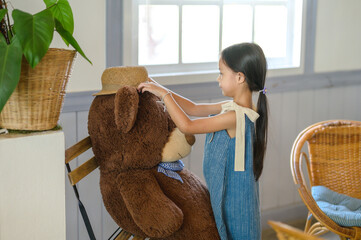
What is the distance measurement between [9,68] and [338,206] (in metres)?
1.62

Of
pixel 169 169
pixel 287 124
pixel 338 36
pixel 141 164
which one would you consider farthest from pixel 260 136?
pixel 338 36

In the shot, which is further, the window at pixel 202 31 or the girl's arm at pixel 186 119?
the window at pixel 202 31

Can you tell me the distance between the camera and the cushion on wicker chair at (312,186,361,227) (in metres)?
2.19

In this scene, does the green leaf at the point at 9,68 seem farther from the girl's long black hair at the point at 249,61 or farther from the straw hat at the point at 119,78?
the girl's long black hair at the point at 249,61

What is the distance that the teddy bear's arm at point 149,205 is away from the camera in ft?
5.44

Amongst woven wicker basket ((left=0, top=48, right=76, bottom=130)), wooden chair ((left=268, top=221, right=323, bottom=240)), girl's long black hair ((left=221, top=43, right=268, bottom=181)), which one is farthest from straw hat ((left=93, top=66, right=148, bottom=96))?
wooden chair ((left=268, top=221, right=323, bottom=240))

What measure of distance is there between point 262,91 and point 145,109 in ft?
1.49

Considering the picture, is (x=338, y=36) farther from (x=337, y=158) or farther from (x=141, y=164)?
(x=141, y=164)

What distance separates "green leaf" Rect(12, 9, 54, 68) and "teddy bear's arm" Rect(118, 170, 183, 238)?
1.76ft

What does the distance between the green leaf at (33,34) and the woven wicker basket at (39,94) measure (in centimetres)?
8

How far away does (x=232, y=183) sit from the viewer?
184 centimetres

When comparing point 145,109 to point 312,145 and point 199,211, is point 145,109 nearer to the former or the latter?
point 199,211

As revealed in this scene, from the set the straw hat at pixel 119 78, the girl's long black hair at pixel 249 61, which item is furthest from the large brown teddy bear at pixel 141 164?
the girl's long black hair at pixel 249 61

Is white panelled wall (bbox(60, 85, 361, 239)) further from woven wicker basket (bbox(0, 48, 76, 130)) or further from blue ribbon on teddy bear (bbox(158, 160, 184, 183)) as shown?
woven wicker basket (bbox(0, 48, 76, 130))
